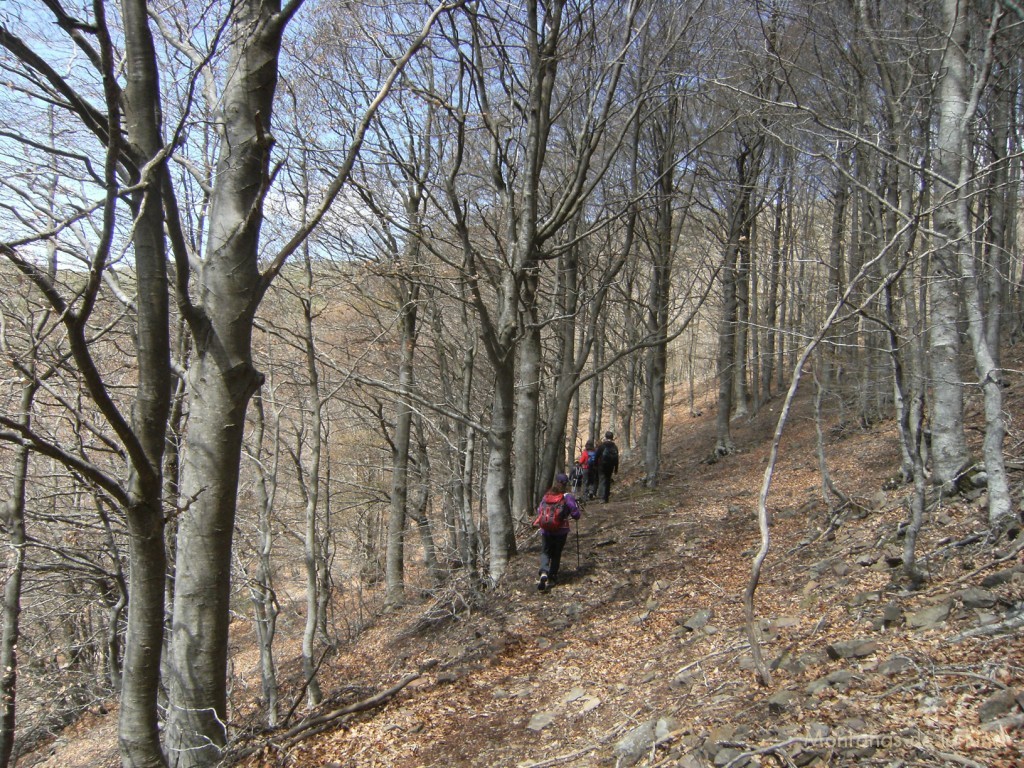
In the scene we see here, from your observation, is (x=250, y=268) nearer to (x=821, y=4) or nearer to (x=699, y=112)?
(x=821, y=4)

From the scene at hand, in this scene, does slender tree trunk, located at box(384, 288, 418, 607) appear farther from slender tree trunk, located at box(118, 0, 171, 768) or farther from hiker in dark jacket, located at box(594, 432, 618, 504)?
slender tree trunk, located at box(118, 0, 171, 768)

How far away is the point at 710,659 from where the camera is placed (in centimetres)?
516

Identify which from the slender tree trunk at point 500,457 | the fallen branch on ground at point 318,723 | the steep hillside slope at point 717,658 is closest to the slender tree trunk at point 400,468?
the steep hillside slope at point 717,658

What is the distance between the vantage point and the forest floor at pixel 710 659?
340 cm

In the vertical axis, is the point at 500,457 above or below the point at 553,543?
above

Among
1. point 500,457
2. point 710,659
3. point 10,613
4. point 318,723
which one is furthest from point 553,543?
point 10,613

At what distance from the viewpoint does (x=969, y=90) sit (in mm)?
6453

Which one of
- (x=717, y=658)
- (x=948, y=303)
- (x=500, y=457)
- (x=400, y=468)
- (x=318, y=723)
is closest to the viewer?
(x=717, y=658)

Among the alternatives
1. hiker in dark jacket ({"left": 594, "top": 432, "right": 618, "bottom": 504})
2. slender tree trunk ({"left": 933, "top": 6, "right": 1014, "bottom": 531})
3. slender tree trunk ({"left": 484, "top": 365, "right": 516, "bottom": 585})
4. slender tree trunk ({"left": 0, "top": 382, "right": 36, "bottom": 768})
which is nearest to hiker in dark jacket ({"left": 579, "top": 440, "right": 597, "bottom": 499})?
hiker in dark jacket ({"left": 594, "top": 432, "right": 618, "bottom": 504})

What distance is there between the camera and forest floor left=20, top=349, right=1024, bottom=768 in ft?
11.1

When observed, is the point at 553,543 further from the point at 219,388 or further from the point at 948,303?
the point at 219,388

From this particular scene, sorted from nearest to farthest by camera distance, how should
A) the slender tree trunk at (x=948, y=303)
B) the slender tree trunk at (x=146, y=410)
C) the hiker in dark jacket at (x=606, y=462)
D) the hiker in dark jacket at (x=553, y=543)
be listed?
1. the slender tree trunk at (x=146, y=410)
2. the slender tree trunk at (x=948, y=303)
3. the hiker in dark jacket at (x=553, y=543)
4. the hiker in dark jacket at (x=606, y=462)

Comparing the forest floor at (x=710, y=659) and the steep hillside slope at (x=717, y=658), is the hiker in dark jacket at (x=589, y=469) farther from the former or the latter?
the steep hillside slope at (x=717, y=658)

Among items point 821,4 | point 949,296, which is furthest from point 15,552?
point 821,4
